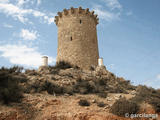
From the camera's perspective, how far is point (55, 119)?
322 inches

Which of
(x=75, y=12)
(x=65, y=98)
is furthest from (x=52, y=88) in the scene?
(x=75, y=12)

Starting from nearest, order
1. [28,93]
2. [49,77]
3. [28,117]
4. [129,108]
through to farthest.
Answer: [28,117] → [129,108] → [28,93] → [49,77]

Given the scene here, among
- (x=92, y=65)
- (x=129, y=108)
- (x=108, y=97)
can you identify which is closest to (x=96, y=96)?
(x=108, y=97)

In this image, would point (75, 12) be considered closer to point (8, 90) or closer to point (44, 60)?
point (44, 60)

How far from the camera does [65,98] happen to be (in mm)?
10273

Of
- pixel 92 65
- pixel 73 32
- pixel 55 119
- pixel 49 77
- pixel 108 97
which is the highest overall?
pixel 73 32

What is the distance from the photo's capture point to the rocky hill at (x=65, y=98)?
27.5ft

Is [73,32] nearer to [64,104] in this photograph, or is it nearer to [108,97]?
[108,97]

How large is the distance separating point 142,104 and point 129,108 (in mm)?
1760

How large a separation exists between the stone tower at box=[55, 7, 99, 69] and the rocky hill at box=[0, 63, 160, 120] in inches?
62.0

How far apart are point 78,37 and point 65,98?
7.12 m

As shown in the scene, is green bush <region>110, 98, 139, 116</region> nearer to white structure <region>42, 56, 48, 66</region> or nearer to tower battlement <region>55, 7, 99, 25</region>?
white structure <region>42, 56, 48, 66</region>

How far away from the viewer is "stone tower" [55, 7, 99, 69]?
15484mm

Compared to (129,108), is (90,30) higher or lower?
higher
